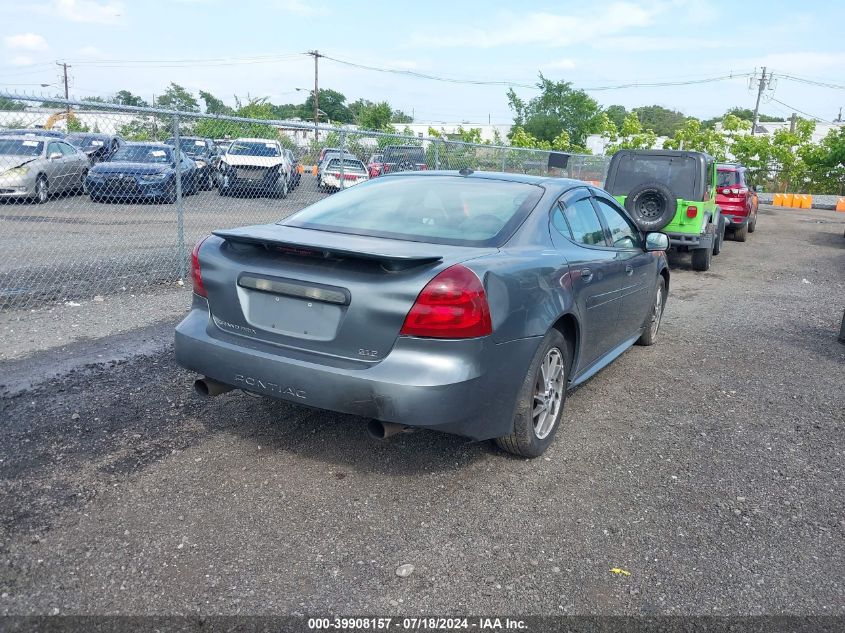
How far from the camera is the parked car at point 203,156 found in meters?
9.42

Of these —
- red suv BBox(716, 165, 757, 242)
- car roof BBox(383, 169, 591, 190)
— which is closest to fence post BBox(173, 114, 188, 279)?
car roof BBox(383, 169, 591, 190)

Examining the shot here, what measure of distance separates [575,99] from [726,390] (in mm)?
73062

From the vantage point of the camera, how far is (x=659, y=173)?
1180cm

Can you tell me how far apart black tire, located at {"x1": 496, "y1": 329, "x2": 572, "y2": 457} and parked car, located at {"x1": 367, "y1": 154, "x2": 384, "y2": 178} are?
29.3ft

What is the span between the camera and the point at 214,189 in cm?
947

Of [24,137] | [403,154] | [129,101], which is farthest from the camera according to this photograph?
[129,101]

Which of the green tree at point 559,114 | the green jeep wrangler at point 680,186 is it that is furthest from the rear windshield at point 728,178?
the green tree at point 559,114

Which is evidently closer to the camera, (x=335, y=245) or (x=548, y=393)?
(x=335, y=245)

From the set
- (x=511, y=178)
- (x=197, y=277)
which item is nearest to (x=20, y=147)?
(x=197, y=277)

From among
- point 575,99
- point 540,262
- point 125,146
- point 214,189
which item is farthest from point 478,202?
point 575,99

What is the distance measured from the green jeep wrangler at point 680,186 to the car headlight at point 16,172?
27.0ft

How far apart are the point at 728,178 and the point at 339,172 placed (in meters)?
9.76

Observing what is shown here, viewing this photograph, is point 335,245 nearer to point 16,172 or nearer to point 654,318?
point 654,318

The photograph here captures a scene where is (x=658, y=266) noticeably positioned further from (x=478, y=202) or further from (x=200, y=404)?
(x=200, y=404)
